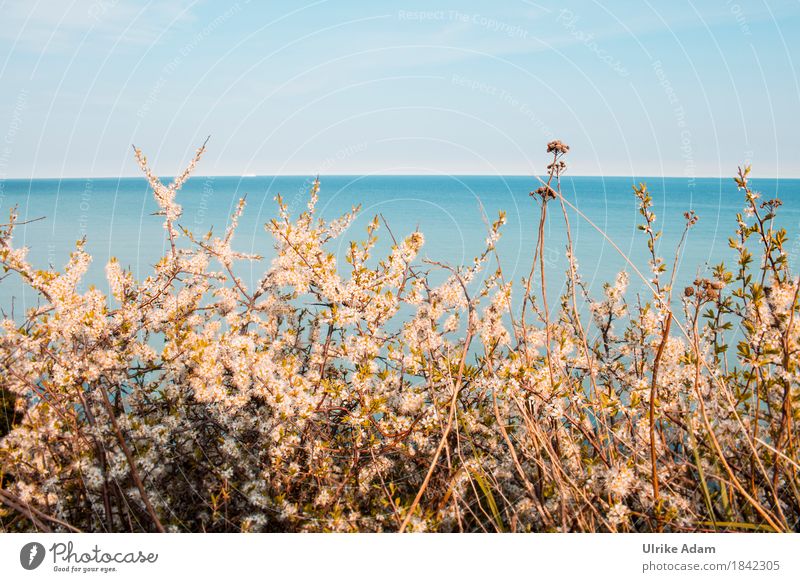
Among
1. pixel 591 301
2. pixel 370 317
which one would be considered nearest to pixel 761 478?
pixel 591 301

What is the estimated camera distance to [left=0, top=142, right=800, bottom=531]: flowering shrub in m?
2.11

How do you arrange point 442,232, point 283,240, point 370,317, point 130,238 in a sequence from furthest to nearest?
point 442,232
point 130,238
point 283,240
point 370,317

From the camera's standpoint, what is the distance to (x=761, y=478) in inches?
88.7

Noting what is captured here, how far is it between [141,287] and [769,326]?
3170 millimetres
